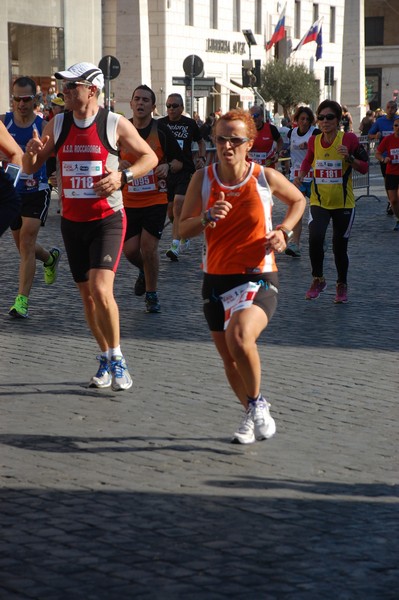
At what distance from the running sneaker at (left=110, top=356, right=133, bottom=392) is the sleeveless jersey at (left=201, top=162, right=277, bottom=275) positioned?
149cm

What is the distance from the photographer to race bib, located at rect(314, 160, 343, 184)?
38.4ft

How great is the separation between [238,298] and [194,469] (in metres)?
0.97

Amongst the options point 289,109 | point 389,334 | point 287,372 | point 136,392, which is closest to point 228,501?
point 136,392

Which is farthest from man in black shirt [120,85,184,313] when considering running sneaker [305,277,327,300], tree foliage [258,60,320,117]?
tree foliage [258,60,320,117]

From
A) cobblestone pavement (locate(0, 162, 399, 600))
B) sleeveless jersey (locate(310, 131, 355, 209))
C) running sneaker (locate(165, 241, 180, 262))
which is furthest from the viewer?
running sneaker (locate(165, 241, 180, 262))

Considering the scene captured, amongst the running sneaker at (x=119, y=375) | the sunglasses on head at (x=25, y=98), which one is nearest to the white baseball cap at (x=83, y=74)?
the running sneaker at (x=119, y=375)

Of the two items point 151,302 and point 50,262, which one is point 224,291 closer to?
point 151,302

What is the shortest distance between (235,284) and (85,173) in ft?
6.02

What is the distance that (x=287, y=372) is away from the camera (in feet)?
27.3

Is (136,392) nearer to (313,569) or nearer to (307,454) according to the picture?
(307,454)

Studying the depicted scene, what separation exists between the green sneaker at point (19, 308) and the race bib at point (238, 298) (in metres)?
4.64

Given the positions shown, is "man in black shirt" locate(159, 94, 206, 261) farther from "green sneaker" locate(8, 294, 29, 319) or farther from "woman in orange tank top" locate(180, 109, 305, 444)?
"woman in orange tank top" locate(180, 109, 305, 444)

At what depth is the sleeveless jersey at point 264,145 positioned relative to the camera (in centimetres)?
1795

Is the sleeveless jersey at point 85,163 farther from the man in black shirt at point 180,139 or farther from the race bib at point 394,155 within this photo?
the race bib at point 394,155
